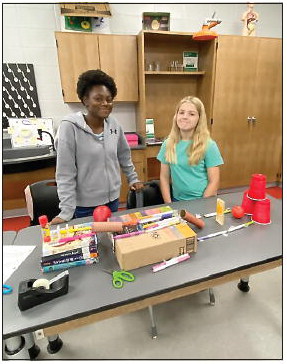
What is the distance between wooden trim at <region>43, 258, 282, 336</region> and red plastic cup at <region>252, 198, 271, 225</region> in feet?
0.79

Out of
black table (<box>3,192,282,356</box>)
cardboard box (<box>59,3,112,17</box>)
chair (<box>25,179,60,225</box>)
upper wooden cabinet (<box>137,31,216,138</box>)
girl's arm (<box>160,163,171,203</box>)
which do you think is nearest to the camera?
black table (<box>3,192,282,356</box>)

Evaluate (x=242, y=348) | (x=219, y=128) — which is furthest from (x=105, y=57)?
(x=242, y=348)

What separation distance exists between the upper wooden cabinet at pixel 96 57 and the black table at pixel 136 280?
81.5 inches

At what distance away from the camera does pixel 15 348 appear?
0.80 metres

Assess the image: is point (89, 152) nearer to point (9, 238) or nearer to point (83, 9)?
point (9, 238)

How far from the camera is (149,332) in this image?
1.40 meters

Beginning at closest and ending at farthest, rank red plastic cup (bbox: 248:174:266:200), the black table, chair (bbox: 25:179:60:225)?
the black table, red plastic cup (bbox: 248:174:266:200), chair (bbox: 25:179:60:225)

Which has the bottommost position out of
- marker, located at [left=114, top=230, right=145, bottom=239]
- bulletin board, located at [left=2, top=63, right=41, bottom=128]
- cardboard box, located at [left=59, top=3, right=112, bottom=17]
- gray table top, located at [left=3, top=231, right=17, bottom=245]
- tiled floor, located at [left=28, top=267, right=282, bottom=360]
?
tiled floor, located at [left=28, top=267, right=282, bottom=360]

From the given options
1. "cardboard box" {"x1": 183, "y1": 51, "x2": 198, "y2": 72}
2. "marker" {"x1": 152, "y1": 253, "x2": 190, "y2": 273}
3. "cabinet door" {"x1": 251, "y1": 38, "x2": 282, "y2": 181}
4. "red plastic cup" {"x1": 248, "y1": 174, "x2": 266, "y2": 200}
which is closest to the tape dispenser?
"marker" {"x1": 152, "y1": 253, "x2": 190, "y2": 273}

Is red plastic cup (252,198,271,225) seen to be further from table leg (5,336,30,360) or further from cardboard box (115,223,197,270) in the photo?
table leg (5,336,30,360)

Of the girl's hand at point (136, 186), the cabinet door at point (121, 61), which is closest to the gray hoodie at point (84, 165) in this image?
the girl's hand at point (136, 186)

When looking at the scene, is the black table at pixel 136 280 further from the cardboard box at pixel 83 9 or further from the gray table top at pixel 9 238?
the cardboard box at pixel 83 9

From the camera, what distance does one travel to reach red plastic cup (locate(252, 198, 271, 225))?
117cm

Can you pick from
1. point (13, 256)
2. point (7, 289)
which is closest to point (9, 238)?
point (13, 256)
